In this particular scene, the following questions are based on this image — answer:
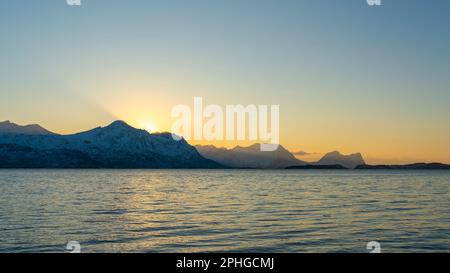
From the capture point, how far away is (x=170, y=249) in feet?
91.5

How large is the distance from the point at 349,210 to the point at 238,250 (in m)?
29.0

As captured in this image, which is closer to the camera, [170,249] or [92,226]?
[170,249]
